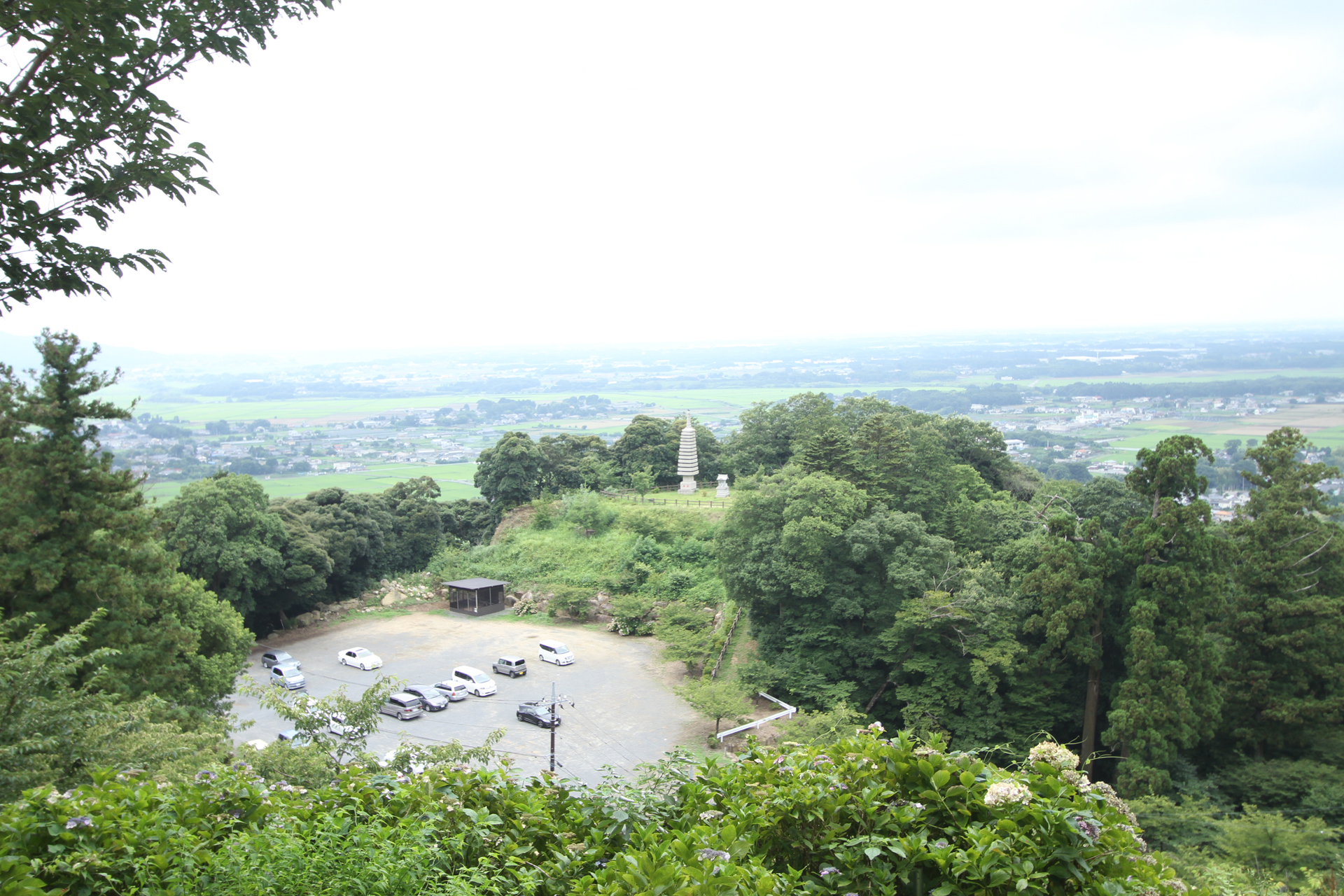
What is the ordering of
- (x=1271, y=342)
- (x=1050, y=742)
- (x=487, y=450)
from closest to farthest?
(x=1050, y=742) → (x=487, y=450) → (x=1271, y=342)

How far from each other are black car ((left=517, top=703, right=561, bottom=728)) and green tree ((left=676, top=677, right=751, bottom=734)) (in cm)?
346

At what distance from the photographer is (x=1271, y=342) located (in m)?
138

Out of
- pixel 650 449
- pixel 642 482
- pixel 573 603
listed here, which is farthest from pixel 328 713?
pixel 650 449

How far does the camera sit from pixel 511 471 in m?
37.3

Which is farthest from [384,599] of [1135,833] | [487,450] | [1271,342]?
[1271,342]

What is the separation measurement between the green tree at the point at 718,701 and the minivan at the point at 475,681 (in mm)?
6001

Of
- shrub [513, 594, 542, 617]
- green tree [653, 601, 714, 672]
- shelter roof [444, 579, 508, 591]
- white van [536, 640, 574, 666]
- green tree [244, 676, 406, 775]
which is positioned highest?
green tree [244, 676, 406, 775]

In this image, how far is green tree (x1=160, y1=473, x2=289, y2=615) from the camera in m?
23.5

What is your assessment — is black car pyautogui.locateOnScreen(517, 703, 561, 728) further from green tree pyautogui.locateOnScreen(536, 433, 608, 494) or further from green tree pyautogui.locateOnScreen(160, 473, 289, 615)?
green tree pyautogui.locateOnScreen(536, 433, 608, 494)

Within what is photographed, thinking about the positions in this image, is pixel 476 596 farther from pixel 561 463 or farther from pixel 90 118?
pixel 90 118

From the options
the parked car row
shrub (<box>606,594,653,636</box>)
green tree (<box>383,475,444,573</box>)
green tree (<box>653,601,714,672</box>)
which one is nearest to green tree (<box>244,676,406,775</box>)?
the parked car row

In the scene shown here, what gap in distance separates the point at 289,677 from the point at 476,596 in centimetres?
782

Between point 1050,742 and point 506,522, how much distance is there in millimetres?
32626

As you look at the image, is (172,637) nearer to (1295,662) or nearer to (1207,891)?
(1207,891)
